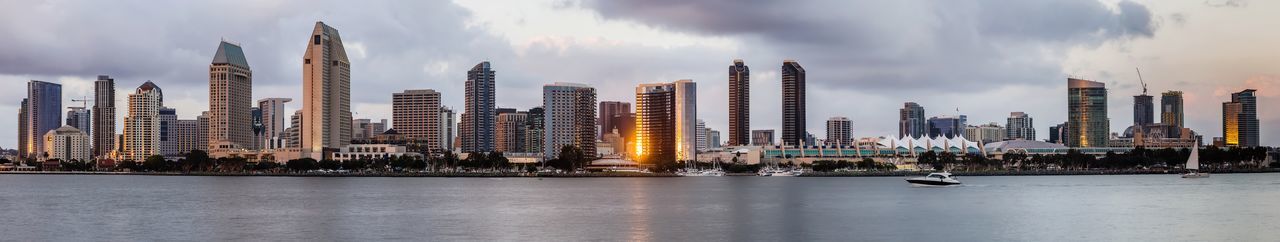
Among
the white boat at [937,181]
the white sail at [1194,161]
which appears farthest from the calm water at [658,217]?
the white sail at [1194,161]

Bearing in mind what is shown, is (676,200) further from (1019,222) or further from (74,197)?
(74,197)

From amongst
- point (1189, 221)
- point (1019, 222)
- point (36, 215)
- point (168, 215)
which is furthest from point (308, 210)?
point (1189, 221)

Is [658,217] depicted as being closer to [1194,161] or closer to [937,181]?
[937,181]

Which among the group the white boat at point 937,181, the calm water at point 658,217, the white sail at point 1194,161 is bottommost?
the calm water at point 658,217

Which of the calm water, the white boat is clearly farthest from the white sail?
the calm water

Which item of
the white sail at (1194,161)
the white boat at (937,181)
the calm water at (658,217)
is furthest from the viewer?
the white sail at (1194,161)

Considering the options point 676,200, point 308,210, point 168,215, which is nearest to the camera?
point 168,215

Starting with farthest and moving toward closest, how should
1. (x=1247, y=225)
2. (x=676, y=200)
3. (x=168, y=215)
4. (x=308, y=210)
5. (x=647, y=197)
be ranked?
(x=647, y=197) < (x=676, y=200) < (x=308, y=210) < (x=168, y=215) < (x=1247, y=225)

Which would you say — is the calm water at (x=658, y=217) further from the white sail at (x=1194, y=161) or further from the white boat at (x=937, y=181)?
the white sail at (x=1194, y=161)

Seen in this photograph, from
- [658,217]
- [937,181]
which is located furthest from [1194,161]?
[658,217]

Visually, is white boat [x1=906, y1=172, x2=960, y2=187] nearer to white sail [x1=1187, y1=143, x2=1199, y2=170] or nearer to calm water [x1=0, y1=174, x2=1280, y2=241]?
calm water [x1=0, y1=174, x2=1280, y2=241]

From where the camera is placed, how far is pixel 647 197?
11256cm

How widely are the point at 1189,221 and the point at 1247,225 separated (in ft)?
12.7

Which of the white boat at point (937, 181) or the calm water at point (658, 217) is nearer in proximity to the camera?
the calm water at point (658, 217)
